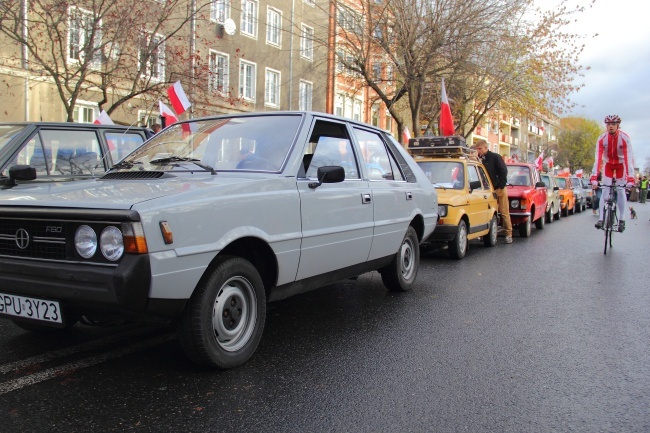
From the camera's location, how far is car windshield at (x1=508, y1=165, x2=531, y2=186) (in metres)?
13.8

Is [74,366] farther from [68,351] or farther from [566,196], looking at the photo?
[566,196]

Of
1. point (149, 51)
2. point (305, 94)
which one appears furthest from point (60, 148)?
point (305, 94)

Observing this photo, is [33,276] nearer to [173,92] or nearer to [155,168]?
[155,168]

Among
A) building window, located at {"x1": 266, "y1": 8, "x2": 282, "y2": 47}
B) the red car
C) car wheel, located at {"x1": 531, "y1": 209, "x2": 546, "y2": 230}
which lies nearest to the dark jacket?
the red car

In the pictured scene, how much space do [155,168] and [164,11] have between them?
10778 mm

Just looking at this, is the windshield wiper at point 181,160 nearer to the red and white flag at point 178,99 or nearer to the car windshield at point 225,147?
the car windshield at point 225,147

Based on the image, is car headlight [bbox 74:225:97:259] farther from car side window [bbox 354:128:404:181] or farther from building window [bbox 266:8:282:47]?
building window [bbox 266:8:282:47]

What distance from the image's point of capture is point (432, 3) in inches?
698

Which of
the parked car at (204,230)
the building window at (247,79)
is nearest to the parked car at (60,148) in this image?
the parked car at (204,230)

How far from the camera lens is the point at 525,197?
12312 mm

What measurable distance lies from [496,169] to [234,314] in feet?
28.7

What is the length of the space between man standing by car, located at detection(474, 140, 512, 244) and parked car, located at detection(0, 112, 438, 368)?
653 cm

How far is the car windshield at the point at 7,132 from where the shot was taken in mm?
5528

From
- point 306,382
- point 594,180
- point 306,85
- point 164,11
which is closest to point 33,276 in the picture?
point 306,382
